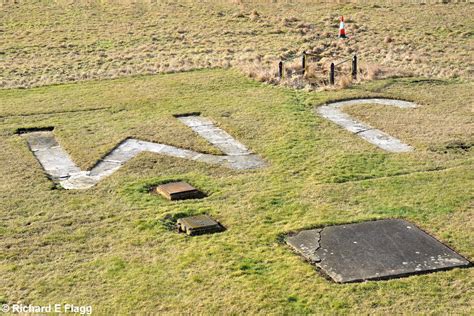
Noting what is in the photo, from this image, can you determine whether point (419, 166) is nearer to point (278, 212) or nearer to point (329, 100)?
point (278, 212)

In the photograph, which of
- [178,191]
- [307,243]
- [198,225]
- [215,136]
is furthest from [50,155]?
[307,243]

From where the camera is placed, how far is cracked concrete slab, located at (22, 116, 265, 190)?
1264 cm

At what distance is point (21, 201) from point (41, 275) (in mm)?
2770

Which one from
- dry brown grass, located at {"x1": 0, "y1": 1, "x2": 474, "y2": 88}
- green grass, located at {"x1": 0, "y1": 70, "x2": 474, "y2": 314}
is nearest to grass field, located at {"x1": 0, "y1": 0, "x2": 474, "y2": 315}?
green grass, located at {"x1": 0, "y1": 70, "x2": 474, "y2": 314}

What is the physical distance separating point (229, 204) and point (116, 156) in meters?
3.35

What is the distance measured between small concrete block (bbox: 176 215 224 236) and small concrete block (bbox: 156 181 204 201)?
0.99 m

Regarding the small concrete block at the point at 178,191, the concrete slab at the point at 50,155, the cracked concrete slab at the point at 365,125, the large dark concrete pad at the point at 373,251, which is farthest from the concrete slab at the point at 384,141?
the concrete slab at the point at 50,155

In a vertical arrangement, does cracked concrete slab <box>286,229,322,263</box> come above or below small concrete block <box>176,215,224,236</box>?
below

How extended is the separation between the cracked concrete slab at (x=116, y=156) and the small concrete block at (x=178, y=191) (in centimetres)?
133

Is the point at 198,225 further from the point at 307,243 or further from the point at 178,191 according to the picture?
the point at 307,243

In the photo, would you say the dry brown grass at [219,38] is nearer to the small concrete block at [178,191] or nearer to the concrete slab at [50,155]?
the concrete slab at [50,155]

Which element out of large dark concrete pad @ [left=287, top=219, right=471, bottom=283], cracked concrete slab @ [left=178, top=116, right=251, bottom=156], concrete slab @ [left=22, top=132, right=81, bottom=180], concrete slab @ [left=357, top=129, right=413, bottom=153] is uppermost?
concrete slab @ [left=22, top=132, right=81, bottom=180]

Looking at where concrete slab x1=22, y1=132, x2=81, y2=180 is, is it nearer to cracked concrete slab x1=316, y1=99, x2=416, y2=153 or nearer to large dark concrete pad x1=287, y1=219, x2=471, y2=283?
large dark concrete pad x1=287, y1=219, x2=471, y2=283

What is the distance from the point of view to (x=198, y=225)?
10.2m
